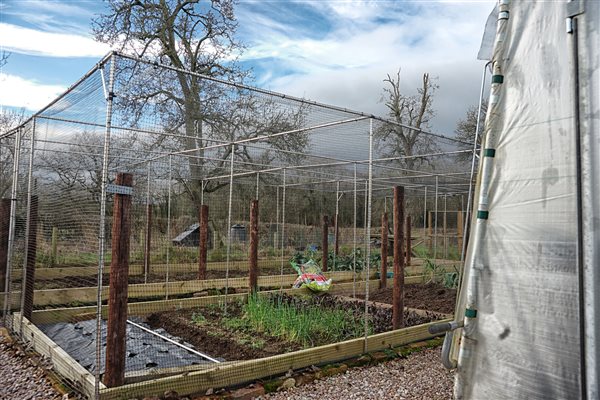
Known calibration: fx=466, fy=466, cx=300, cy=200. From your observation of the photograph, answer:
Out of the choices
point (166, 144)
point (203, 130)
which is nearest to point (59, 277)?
point (166, 144)

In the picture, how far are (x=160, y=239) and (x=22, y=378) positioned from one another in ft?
18.6

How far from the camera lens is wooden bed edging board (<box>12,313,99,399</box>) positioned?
10.2ft

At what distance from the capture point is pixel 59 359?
3.64m

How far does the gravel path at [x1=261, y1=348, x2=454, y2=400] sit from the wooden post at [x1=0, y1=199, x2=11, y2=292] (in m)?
4.05

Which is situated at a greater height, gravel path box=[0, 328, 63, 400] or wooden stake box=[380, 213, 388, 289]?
wooden stake box=[380, 213, 388, 289]

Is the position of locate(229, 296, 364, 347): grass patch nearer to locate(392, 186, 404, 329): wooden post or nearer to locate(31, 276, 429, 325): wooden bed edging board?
locate(392, 186, 404, 329): wooden post

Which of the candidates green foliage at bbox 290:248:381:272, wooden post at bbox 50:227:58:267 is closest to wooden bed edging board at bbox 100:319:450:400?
wooden post at bbox 50:227:58:267

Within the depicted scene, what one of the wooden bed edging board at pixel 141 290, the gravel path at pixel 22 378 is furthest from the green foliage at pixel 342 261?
the gravel path at pixel 22 378

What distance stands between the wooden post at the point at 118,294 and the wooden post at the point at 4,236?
3.27 m

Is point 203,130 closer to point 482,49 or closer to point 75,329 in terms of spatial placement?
point 75,329

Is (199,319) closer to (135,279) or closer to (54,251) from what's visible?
(135,279)

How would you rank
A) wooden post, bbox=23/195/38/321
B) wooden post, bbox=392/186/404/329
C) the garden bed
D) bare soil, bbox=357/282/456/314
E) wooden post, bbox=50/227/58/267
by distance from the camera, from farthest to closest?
1. wooden post, bbox=50/227/58/267
2. bare soil, bbox=357/282/456/314
3. wooden post, bbox=392/186/404/329
4. wooden post, bbox=23/195/38/321
5. the garden bed

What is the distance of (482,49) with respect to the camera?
107 inches

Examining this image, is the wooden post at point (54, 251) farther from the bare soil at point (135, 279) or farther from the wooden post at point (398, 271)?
the wooden post at point (398, 271)
